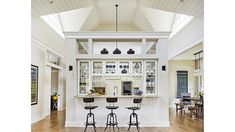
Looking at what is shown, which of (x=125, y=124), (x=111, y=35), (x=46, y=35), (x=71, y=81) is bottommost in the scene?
(x=125, y=124)

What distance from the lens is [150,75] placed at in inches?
281

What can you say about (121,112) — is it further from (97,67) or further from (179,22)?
(179,22)

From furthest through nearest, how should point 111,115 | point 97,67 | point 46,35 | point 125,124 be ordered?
1. point 46,35
2. point 97,67
3. point 125,124
4. point 111,115

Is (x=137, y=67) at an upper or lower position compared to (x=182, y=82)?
upper

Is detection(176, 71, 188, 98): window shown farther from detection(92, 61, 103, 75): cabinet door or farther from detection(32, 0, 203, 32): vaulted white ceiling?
detection(92, 61, 103, 75): cabinet door

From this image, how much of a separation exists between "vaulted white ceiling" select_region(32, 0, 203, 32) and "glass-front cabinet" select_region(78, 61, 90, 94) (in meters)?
2.21

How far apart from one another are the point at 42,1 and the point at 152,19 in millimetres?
4917

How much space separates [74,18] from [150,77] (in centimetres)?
465

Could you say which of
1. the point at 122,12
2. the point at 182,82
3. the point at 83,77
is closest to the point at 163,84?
the point at 83,77
